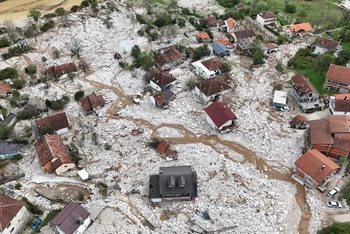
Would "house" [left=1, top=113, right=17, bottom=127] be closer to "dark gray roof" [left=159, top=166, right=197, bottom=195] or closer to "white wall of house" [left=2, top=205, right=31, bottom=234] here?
"white wall of house" [left=2, top=205, right=31, bottom=234]

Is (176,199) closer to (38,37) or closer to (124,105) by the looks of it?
(124,105)

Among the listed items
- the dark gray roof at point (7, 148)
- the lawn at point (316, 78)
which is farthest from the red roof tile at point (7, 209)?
the lawn at point (316, 78)

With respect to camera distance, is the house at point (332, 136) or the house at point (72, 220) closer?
the house at point (72, 220)

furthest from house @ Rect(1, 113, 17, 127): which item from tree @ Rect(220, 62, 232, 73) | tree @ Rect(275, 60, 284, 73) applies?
tree @ Rect(275, 60, 284, 73)

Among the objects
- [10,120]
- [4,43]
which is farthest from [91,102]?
[4,43]

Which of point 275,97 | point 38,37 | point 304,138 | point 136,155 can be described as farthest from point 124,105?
point 38,37

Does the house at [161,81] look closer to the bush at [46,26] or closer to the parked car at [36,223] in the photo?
the parked car at [36,223]

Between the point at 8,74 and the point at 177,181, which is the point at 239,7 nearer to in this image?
the point at 8,74
